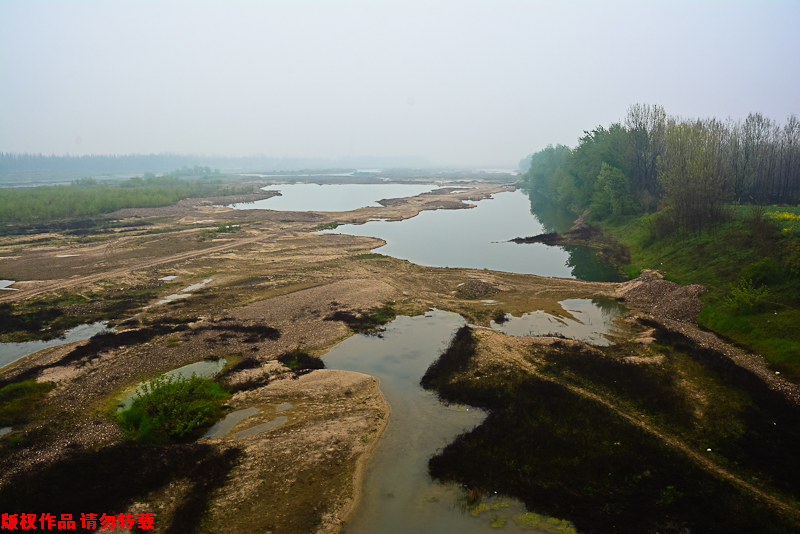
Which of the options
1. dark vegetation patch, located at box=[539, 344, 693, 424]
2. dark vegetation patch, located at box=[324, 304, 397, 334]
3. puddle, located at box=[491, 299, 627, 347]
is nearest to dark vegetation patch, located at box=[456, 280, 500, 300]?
puddle, located at box=[491, 299, 627, 347]

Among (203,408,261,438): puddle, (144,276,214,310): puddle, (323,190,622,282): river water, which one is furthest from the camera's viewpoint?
(323,190,622,282): river water

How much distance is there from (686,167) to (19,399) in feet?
164

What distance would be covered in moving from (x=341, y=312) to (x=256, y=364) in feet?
27.6

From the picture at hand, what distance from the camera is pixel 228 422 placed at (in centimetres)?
1669

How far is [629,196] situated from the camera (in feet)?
186

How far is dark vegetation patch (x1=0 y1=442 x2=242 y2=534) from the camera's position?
11.7 meters

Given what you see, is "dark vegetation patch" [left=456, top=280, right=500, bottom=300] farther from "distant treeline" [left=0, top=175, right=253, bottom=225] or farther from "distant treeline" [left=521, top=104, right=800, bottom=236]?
"distant treeline" [left=0, top=175, right=253, bottom=225]

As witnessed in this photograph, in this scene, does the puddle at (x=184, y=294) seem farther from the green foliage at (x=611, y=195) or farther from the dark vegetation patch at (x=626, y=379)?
the green foliage at (x=611, y=195)

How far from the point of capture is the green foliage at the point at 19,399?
1631 cm

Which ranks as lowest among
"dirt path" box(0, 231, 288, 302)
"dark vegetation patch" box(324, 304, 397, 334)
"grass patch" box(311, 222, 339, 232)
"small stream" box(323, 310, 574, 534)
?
"small stream" box(323, 310, 574, 534)

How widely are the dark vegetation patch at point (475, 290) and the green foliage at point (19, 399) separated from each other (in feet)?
81.6

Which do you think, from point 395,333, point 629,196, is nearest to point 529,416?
point 395,333

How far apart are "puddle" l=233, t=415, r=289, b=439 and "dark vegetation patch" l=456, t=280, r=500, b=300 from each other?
18.4 m

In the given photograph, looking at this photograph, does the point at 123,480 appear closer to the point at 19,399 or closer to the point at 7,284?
the point at 19,399
